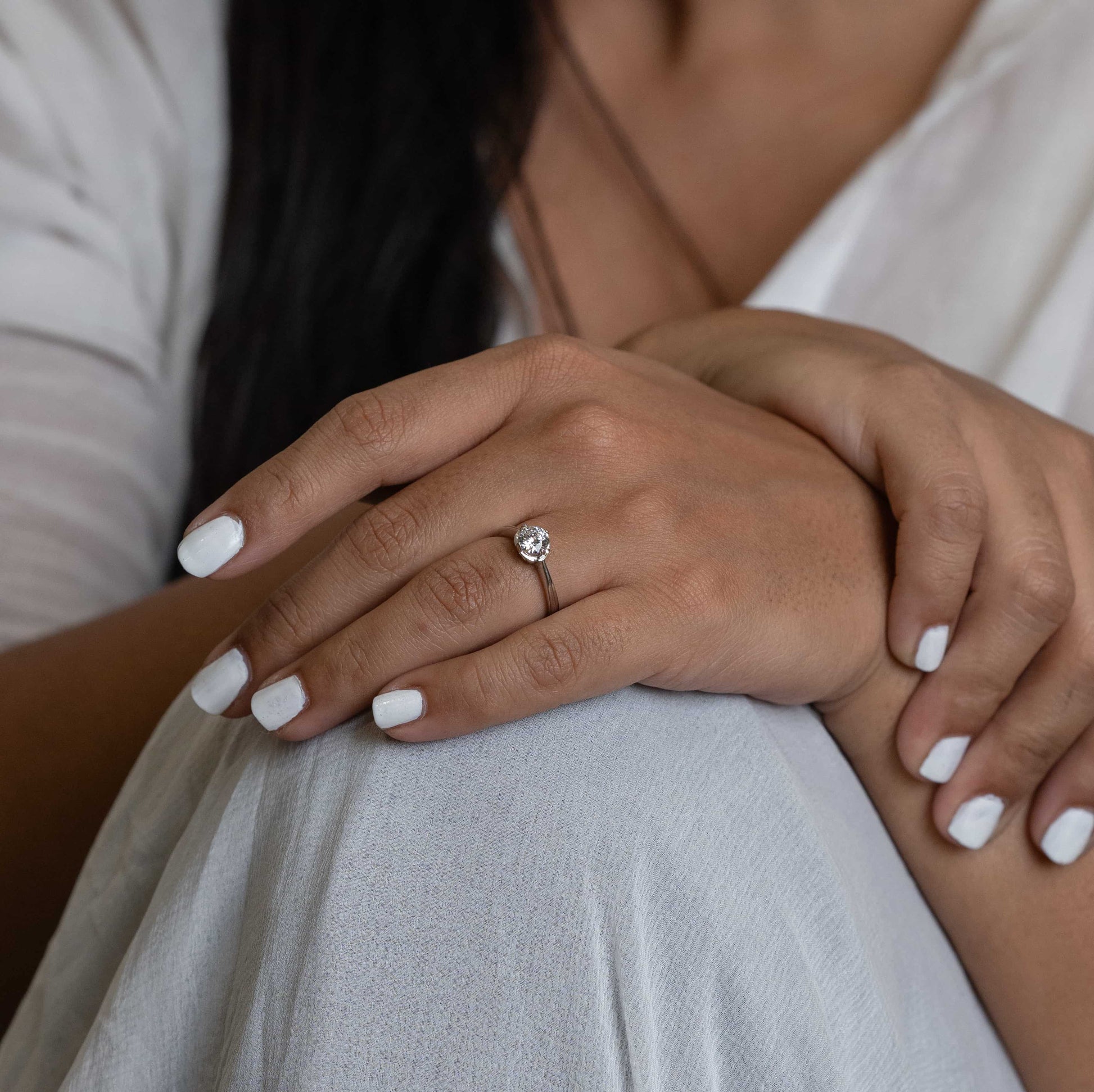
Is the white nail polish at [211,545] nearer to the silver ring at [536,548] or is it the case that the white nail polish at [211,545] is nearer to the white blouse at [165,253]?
the silver ring at [536,548]

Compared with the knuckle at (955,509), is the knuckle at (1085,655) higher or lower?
lower

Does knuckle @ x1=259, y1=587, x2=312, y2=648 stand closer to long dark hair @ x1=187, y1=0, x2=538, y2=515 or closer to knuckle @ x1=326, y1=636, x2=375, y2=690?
knuckle @ x1=326, y1=636, x2=375, y2=690

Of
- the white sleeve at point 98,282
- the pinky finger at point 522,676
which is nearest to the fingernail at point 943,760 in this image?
the pinky finger at point 522,676

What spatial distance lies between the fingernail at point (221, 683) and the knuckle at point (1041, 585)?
0.40m

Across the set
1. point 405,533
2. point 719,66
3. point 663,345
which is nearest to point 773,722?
point 405,533

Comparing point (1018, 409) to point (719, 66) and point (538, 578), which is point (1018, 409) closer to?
point (538, 578)

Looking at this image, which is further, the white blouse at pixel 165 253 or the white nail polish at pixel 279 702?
the white blouse at pixel 165 253

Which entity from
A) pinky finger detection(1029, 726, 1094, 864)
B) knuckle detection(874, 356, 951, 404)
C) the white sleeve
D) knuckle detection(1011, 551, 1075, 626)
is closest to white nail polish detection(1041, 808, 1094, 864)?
pinky finger detection(1029, 726, 1094, 864)

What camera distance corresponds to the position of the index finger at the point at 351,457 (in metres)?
0.44

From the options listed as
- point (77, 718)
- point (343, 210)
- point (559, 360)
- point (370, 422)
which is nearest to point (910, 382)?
point (559, 360)

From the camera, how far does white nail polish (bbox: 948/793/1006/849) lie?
1.79ft

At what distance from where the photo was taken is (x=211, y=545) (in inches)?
17.3

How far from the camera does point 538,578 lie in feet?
1.51

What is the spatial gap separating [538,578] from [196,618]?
310 mm
